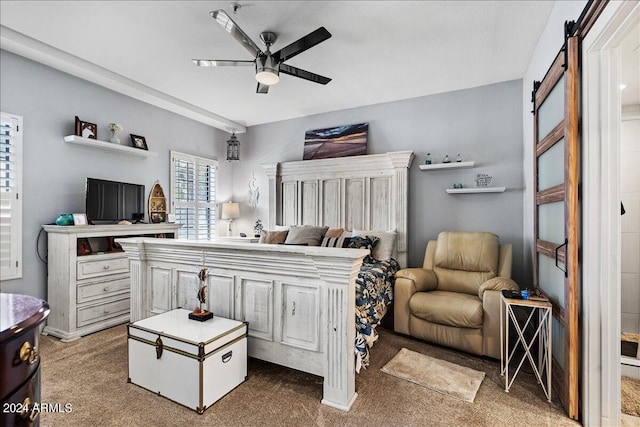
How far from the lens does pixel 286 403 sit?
2.01 metres

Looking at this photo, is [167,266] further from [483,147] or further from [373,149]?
[483,147]

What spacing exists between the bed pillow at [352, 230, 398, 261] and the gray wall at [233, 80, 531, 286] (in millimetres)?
345

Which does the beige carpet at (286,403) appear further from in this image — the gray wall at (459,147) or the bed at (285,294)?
the gray wall at (459,147)

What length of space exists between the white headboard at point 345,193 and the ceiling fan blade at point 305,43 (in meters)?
2.06

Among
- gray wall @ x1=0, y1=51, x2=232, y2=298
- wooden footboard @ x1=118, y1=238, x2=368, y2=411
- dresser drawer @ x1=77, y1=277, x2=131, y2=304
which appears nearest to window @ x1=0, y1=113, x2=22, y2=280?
gray wall @ x1=0, y1=51, x2=232, y2=298

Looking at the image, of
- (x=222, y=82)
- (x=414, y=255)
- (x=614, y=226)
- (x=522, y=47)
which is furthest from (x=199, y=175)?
(x=614, y=226)

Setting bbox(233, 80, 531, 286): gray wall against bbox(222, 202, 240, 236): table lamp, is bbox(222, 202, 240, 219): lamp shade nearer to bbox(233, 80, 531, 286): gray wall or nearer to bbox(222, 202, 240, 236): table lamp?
bbox(222, 202, 240, 236): table lamp

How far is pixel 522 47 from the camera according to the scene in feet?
9.61

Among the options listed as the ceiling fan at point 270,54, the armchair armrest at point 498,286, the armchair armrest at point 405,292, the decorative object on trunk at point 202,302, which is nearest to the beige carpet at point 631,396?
the armchair armrest at point 498,286

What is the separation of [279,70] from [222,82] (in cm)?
149

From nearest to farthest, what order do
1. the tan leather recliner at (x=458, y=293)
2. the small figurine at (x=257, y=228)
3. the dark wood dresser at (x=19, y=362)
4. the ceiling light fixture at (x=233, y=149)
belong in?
1. the dark wood dresser at (x=19, y=362)
2. the tan leather recliner at (x=458, y=293)
3. the ceiling light fixture at (x=233, y=149)
4. the small figurine at (x=257, y=228)

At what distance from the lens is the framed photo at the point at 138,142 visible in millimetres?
4031

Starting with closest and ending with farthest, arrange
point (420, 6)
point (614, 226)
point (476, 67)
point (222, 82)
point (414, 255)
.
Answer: point (614, 226) → point (420, 6) → point (476, 67) → point (222, 82) → point (414, 255)

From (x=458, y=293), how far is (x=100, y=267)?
3718mm
